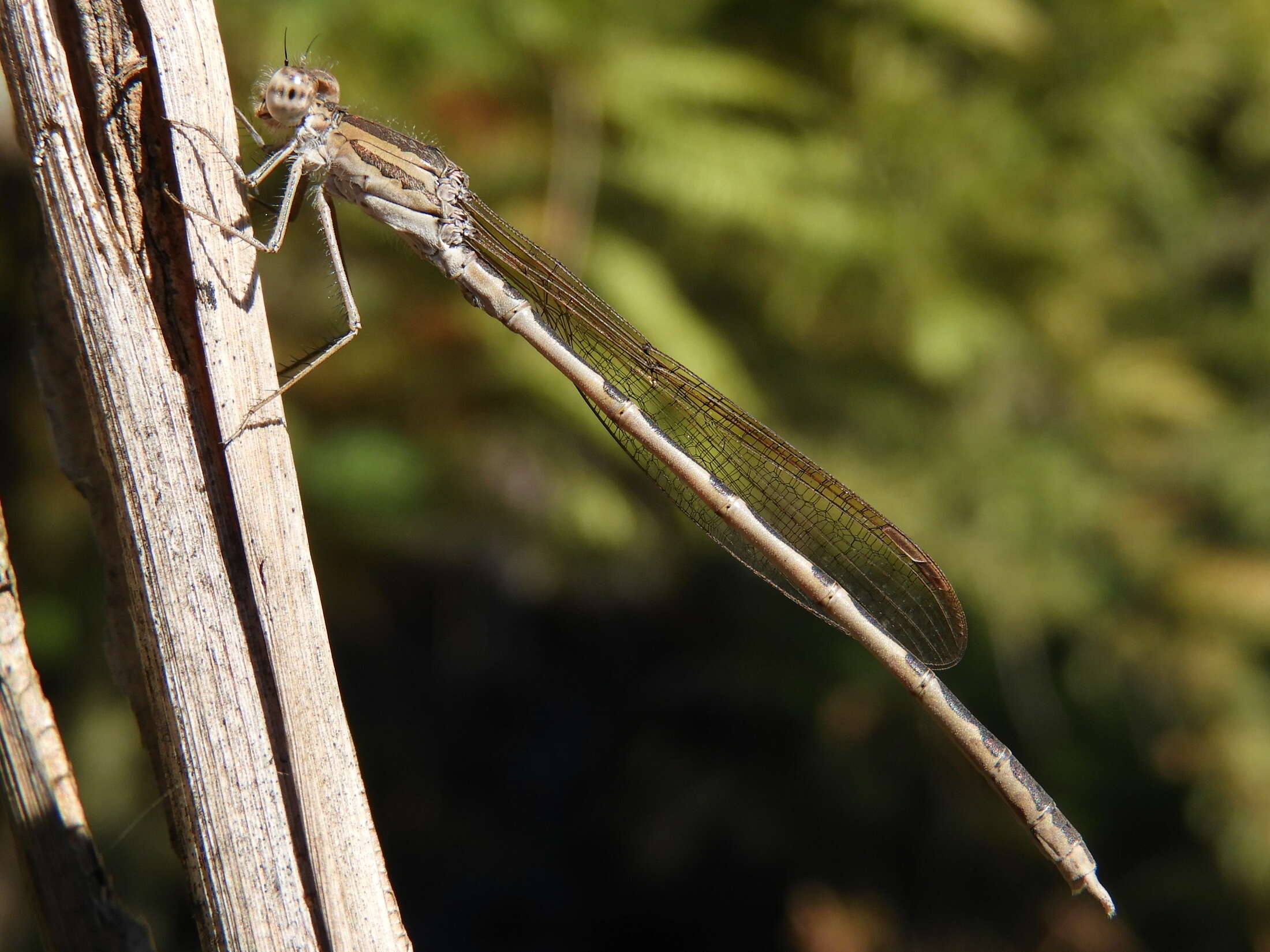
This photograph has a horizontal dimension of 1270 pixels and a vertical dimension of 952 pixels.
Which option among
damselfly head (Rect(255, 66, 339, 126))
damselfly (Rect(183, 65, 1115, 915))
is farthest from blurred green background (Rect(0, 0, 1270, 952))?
damselfly head (Rect(255, 66, 339, 126))

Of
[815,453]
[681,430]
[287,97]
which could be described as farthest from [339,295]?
[815,453]

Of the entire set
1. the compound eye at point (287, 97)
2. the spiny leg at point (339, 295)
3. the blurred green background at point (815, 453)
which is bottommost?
the blurred green background at point (815, 453)

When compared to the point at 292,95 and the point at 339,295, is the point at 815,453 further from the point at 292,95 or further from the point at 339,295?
the point at 292,95

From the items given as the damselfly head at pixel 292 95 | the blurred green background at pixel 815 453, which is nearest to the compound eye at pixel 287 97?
the damselfly head at pixel 292 95

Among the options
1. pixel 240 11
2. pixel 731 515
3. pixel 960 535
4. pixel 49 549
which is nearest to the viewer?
pixel 731 515

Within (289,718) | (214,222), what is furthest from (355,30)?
(289,718)

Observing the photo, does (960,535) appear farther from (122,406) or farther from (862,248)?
(122,406)

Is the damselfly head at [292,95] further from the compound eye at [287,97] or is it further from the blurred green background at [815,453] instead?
the blurred green background at [815,453]
